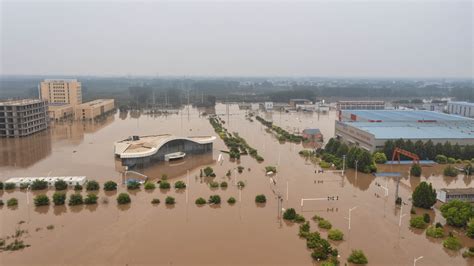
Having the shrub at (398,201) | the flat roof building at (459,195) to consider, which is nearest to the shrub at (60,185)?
the shrub at (398,201)

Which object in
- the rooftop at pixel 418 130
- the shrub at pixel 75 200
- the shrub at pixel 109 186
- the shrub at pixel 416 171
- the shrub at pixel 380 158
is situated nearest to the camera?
the shrub at pixel 75 200

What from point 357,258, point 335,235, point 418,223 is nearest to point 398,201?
point 418,223

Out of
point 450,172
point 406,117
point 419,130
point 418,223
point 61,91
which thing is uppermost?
point 61,91

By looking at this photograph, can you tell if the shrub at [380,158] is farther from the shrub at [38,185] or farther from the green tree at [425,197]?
the shrub at [38,185]

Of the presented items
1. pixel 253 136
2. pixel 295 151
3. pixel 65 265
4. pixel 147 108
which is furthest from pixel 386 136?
pixel 147 108

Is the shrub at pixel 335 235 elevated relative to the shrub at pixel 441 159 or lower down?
lower down

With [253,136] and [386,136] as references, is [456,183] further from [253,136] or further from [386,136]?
[253,136]

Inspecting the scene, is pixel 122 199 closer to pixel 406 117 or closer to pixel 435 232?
pixel 435 232
